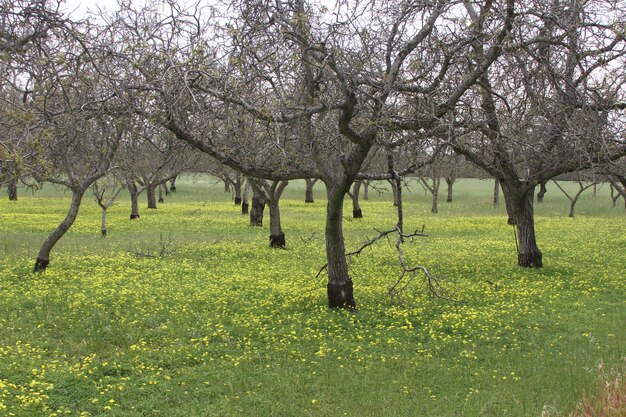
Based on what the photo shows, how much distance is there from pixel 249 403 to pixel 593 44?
364 inches

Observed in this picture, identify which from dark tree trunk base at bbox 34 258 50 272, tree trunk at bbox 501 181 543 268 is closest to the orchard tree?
tree trunk at bbox 501 181 543 268

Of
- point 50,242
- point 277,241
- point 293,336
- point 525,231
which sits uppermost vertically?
point 525,231

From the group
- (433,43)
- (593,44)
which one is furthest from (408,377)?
(593,44)

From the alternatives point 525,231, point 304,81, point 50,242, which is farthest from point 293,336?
point 525,231

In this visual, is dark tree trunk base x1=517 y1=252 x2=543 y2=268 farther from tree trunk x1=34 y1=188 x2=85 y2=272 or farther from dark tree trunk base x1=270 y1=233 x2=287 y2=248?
tree trunk x1=34 y1=188 x2=85 y2=272

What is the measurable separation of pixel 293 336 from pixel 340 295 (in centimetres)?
215

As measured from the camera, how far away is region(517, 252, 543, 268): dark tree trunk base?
1833 cm

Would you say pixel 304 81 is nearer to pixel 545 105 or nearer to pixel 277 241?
pixel 545 105

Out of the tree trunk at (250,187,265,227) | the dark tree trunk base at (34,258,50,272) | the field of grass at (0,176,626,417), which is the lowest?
the field of grass at (0,176,626,417)

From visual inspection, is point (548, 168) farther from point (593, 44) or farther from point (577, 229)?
point (577, 229)

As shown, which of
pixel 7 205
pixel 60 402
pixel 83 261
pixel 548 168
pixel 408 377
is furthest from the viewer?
pixel 7 205

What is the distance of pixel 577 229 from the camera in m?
31.8

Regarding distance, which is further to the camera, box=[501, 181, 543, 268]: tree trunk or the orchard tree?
box=[501, 181, 543, 268]: tree trunk

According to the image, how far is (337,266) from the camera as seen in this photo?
12578 millimetres
